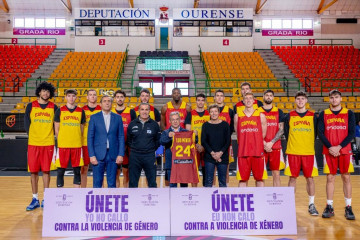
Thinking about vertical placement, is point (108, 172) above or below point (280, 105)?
below

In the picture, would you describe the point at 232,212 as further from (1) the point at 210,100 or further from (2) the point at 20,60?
(2) the point at 20,60

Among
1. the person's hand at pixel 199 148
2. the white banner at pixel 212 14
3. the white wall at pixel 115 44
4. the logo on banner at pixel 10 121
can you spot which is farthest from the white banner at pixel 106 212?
the white banner at pixel 212 14

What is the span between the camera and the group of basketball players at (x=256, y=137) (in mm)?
4770

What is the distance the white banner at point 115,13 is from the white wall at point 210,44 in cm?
215

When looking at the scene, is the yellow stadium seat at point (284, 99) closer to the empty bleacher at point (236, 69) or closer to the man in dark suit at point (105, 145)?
the empty bleacher at point (236, 69)

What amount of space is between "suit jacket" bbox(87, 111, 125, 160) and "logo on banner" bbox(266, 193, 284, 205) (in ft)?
6.47

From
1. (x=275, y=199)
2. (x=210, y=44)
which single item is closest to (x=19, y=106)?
(x=275, y=199)

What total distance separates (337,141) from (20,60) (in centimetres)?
1843

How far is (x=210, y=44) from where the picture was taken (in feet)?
67.4

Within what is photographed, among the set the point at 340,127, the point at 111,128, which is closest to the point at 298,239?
the point at 340,127

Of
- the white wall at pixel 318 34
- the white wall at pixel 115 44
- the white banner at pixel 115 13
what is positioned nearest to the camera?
the white banner at pixel 115 13

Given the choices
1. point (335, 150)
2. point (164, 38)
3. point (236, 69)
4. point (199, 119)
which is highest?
point (164, 38)

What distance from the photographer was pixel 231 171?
359 inches

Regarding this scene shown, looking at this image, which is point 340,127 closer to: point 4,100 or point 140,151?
point 140,151
